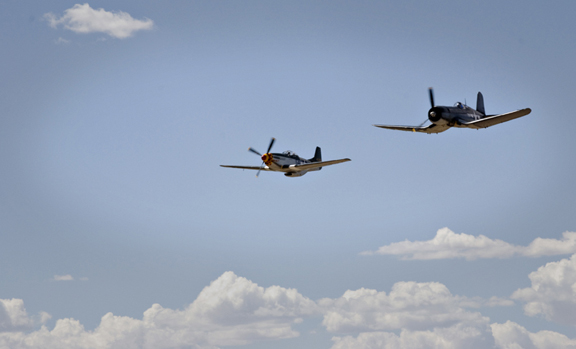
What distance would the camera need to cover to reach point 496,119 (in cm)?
7569

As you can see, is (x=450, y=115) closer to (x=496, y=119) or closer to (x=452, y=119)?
(x=452, y=119)

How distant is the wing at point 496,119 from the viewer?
70988 mm

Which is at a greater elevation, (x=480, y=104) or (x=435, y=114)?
(x=480, y=104)

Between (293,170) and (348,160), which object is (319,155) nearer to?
(293,170)

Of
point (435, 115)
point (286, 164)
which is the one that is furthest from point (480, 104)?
point (286, 164)

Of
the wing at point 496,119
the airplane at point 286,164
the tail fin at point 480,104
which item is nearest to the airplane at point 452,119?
the wing at point 496,119

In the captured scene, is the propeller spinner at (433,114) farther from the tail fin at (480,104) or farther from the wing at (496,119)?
the tail fin at (480,104)

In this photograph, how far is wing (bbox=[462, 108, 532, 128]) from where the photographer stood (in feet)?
233

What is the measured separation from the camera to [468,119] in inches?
3174

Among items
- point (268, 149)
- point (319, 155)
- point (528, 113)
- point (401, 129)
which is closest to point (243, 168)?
point (268, 149)

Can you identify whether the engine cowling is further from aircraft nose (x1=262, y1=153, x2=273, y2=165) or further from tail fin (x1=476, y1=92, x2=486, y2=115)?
aircraft nose (x1=262, y1=153, x2=273, y2=165)

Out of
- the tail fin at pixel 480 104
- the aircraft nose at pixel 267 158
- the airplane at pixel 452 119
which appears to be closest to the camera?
the airplane at pixel 452 119

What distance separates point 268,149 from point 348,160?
2126cm

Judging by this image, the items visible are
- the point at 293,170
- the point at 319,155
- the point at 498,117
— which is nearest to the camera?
the point at 498,117
